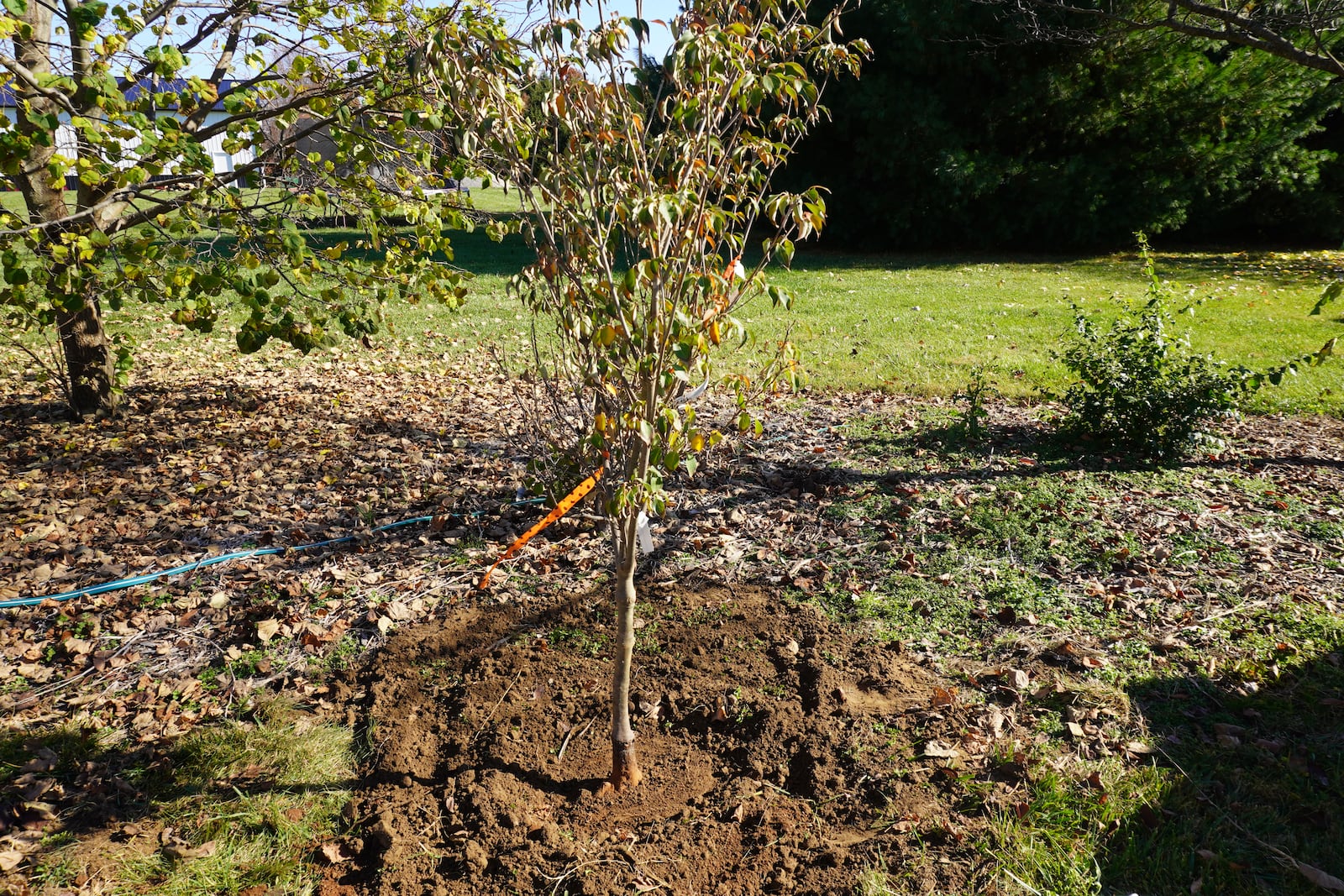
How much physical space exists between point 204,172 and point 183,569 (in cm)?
207

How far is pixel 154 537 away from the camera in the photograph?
15.3 ft

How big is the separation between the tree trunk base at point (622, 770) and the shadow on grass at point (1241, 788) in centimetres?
159

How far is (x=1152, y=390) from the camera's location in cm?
541

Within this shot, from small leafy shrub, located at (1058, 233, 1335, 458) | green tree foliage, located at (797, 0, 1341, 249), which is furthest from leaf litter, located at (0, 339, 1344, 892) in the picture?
green tree foliage, located at (797, 0, 1341, 249)

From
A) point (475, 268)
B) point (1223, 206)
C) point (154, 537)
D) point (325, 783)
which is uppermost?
point (1223, 206)

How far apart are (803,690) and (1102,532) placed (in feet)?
Result: 7.77

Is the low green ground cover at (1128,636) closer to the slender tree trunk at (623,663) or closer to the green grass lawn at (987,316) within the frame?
the slender tree trunk at (623,663)

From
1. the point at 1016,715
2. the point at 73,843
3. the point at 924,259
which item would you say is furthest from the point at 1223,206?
the point at 73,843

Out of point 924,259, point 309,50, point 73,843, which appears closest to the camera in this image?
point 73,843

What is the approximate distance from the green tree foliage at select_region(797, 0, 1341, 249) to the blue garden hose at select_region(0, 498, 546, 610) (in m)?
13.5

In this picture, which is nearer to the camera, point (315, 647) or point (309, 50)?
point (315, 647)

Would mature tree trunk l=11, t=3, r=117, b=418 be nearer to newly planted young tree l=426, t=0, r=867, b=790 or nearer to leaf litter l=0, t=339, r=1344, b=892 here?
leaf litter l=0, t=339, r=1344, b=892

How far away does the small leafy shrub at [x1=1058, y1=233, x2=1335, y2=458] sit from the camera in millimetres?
5344

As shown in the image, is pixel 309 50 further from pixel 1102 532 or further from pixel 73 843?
pixel 1102 532
